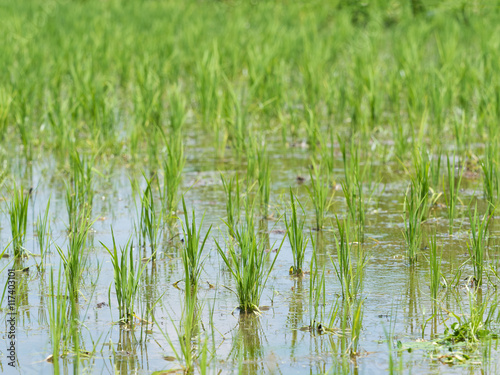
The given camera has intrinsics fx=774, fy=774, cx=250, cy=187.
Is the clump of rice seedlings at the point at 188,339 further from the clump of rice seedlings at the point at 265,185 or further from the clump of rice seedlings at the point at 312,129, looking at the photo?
the clump of rice seedlings at the point at 312,129

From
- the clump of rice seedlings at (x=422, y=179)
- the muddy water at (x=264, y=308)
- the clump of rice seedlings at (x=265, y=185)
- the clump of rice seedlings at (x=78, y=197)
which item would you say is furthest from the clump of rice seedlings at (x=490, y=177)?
the clump of rice seedlings at (x=78, y=197)

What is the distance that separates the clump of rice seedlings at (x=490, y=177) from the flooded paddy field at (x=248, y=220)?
0.02m

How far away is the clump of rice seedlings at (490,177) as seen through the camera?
12.7 ft

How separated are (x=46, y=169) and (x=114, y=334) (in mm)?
2538

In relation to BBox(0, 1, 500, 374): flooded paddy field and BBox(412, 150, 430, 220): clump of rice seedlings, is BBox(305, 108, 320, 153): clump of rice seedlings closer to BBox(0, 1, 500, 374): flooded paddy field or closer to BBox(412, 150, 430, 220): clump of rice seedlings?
BBox(0, 1, 500, 374): flooded paddy field

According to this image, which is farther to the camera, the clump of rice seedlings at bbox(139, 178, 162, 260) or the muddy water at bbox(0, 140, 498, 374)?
the clump of rice seedlings at bbox(139, 178, 162, 260)

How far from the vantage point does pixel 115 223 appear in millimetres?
4035

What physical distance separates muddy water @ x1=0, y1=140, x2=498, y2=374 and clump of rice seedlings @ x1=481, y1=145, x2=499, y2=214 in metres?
0.14

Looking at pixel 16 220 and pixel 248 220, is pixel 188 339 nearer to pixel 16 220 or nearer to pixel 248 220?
pixel 248 220

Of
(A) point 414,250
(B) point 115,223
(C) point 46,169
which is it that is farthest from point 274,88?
(A) point 414,250

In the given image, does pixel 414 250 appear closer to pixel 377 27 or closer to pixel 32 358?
pixel 32 358

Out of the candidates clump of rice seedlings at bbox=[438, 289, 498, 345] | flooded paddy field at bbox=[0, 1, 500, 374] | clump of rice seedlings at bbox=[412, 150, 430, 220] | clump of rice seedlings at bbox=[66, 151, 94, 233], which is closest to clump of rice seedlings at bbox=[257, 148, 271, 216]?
flooded paddy field at bbox=[0, 1, 500, 374]

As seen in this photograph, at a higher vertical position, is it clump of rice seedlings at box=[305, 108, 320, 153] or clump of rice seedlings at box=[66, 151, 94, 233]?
clump of rice seedlings at box=[305, 108, 320, 153]

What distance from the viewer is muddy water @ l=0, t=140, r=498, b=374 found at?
2.45 m
